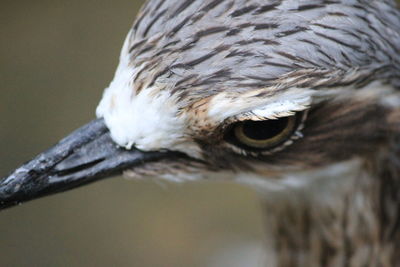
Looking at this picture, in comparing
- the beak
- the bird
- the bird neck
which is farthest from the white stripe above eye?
the bird neck

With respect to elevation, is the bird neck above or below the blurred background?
below

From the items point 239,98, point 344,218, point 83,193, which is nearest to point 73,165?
point 239,98

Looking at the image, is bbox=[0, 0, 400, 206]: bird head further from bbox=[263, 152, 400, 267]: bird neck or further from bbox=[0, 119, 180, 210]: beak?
bbox=[263, 152, 400, 267]: bird neck

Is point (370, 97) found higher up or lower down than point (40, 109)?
lower down

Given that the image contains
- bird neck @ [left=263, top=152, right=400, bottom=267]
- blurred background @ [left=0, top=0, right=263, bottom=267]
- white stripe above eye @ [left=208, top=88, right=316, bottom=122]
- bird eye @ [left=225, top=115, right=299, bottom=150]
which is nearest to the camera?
white stripe above eye @ [left=208, top=88, right=316, bottom=122]

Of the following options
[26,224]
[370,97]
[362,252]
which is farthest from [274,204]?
[26,224]

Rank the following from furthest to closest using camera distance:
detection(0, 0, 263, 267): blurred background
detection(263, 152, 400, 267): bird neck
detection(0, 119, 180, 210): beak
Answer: detection(0, 0, 263, 267): blurred background < detection(263, 152, 400, 267): bird neck < detection(0, 119, 180, 210): beak

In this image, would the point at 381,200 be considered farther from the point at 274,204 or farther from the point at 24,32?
the point at 24,32
